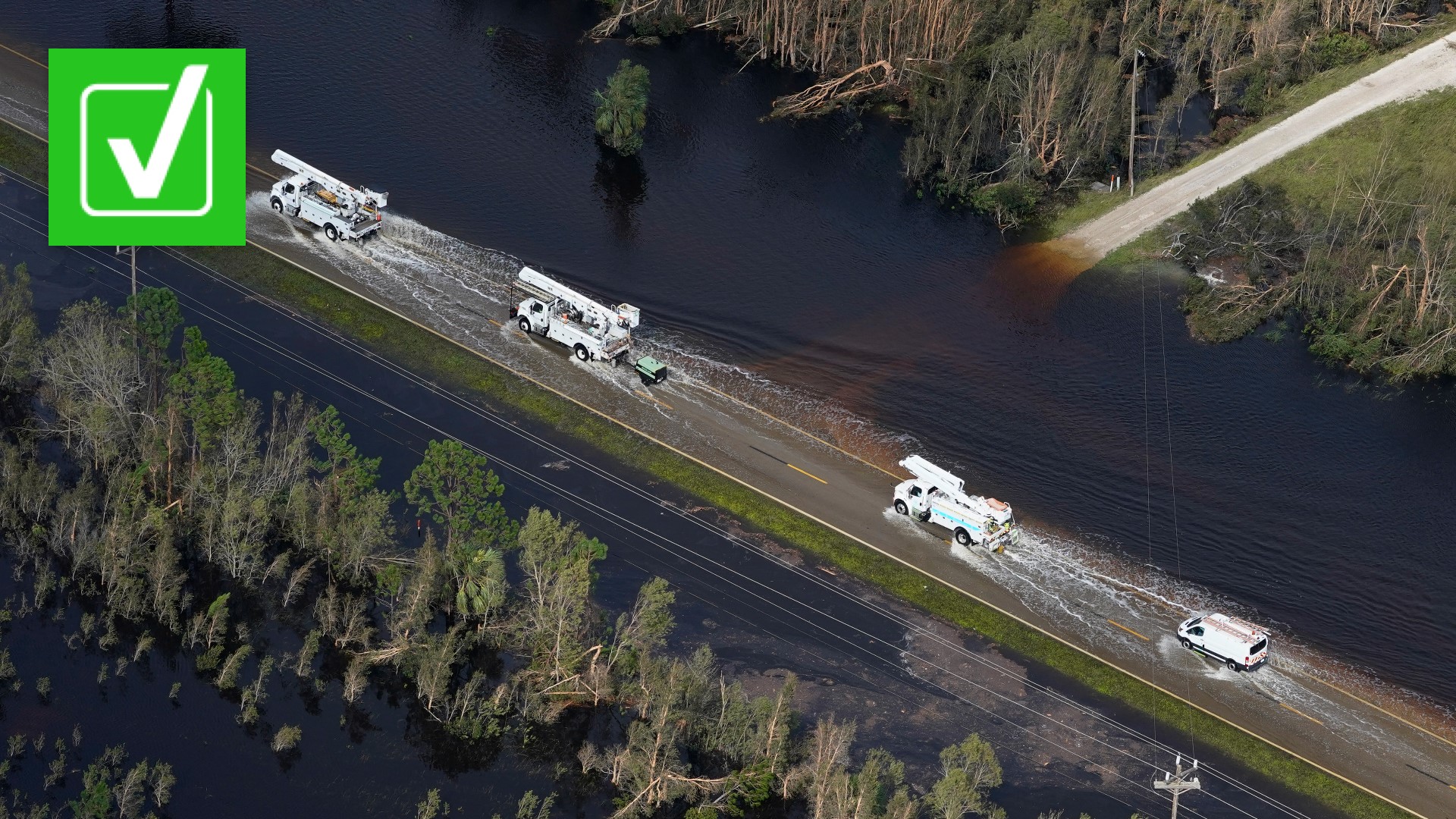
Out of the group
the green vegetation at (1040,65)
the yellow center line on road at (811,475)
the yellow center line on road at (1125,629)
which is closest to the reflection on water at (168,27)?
the green vegetation at (1040,65)

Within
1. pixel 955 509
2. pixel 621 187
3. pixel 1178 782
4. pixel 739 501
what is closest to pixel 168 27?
pixel 621 187

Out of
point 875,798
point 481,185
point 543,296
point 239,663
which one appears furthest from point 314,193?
point 875,798

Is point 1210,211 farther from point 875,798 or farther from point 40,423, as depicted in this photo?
point 40,423

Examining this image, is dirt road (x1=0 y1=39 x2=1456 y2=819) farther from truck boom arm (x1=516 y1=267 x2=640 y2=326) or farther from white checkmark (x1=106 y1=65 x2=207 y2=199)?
white checkmark (x1=106 y1=65 x2=207 y2=199)

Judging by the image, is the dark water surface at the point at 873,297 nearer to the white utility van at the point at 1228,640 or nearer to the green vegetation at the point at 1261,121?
the white utility van at the point at 1228,640

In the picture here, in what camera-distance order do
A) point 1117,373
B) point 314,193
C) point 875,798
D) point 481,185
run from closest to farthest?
point 875,798, point 1117,373, point 314,193, point 481,185

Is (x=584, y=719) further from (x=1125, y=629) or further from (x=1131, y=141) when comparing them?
(x=1131, y=141)
